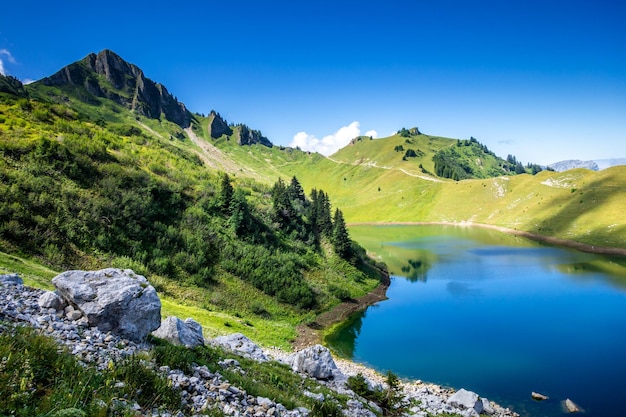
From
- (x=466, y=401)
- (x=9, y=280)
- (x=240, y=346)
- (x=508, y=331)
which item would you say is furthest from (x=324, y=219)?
(x=9, y=280)

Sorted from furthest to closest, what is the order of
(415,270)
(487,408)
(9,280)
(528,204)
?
A: 1. (528,204)
2. (415,270)
3. (487,408)
4. (9,280)

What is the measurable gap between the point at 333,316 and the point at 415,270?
34020 millimetres

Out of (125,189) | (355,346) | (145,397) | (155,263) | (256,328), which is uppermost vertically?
(125,189)

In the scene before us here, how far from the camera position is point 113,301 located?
36.6 ft

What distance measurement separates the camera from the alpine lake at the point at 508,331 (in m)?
29.0

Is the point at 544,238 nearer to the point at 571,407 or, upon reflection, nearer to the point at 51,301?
the point at 571,407

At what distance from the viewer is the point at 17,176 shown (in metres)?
32.0

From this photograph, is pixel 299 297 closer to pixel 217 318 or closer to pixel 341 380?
pixel 217 318

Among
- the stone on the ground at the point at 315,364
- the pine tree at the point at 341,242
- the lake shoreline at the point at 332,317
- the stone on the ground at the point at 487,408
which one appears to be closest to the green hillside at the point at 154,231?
the lake shoreline at the point at 332,317

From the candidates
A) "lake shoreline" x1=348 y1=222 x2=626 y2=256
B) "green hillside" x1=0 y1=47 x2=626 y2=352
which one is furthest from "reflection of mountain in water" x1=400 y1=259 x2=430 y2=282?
"lake shoreline" x1=348 y1=222 x2=626 y2=256

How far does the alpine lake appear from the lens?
29.0 metres

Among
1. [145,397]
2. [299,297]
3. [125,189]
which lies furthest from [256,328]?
[145,397]

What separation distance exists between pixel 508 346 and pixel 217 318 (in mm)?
31600

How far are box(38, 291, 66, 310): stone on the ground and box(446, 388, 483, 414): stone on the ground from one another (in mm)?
24197
